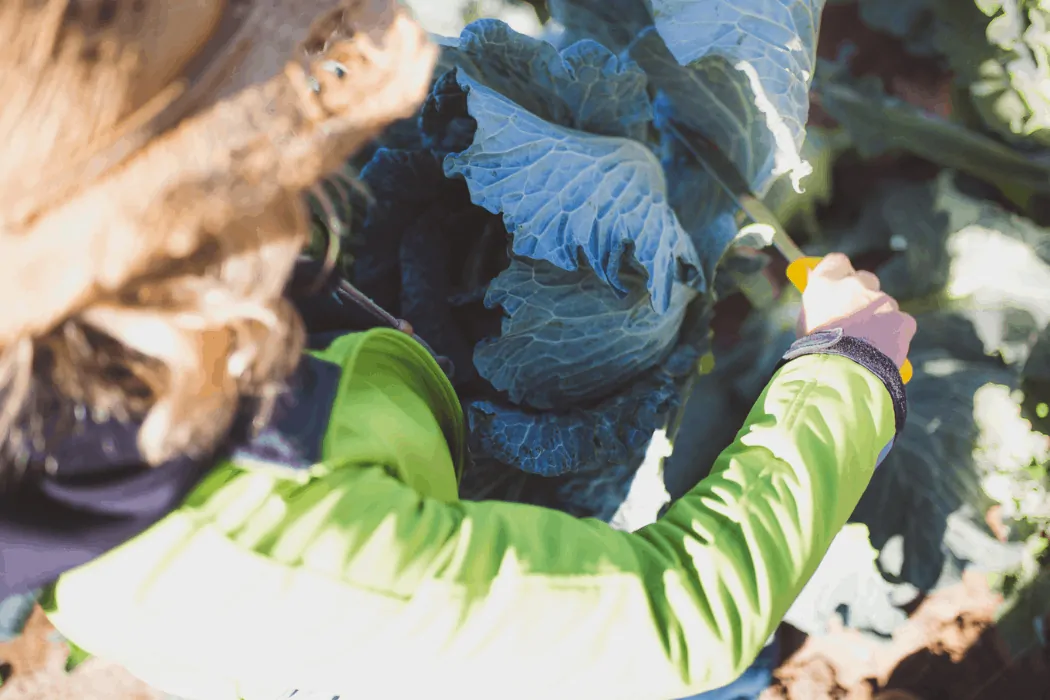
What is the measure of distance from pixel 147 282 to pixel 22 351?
0.09 m

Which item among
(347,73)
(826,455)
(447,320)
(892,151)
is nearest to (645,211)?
(447,320)

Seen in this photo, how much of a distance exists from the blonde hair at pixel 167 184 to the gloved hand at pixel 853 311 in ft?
2.60

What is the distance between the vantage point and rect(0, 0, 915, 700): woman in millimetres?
471

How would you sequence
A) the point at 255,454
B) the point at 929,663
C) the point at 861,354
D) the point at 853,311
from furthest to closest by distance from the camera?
the point at 929,663, the point at 853,311, the point at 861,354, the point at 255,454

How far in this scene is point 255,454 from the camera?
0.64 metres

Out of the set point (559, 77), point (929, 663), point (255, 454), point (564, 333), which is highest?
point (559, 77)

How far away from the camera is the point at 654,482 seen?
4.41 feet

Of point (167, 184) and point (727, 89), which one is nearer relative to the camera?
point (167, 184)

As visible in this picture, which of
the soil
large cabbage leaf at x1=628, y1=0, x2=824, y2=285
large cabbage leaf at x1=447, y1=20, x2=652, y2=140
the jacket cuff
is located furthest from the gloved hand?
the soil

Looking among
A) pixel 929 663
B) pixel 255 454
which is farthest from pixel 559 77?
pixel 929 663

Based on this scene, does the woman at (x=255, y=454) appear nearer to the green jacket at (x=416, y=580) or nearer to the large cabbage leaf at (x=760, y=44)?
the green jacket at (x=416, y=580)

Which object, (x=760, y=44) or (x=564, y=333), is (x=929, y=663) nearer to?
(x=564, y=333)

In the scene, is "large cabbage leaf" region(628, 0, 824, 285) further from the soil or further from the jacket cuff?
the soil

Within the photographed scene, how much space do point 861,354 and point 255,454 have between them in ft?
2.71
